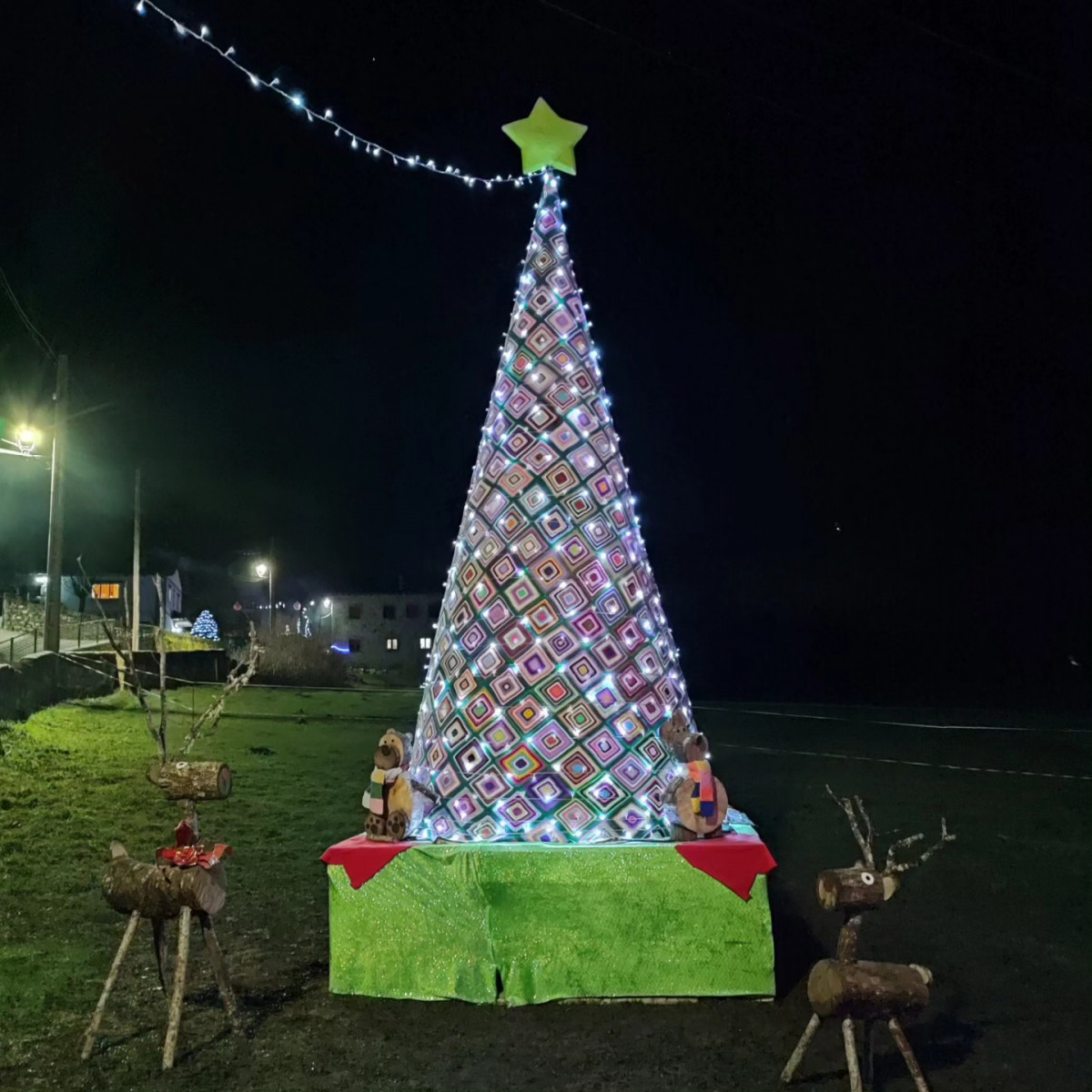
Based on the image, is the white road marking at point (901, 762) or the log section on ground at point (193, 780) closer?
the log section on ground at point (193, 780)

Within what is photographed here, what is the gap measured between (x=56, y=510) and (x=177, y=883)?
15463mm

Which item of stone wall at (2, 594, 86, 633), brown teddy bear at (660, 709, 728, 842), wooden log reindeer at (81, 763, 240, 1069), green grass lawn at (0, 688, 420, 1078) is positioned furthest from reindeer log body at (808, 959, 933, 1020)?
stone wall at (2, 594, 86, 633)

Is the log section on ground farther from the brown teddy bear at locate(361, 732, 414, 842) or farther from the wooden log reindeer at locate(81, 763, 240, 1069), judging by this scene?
the brown teddy bear at locate(361, 732, 414, 842)

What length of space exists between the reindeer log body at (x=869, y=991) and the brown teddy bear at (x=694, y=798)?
1.34 m

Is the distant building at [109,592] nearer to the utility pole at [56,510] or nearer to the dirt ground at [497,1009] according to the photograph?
the utility pole at [56,510]

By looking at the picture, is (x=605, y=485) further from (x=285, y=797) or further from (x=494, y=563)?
(x=285, y=797)

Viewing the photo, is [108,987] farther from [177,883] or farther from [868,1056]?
[868,1056]

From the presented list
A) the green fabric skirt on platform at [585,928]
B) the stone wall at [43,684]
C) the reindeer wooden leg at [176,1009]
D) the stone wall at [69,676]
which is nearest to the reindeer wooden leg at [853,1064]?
the green fabric skirt on platform at [585,928]

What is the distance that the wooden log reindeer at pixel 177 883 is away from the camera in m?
4.16

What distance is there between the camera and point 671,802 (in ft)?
16.5

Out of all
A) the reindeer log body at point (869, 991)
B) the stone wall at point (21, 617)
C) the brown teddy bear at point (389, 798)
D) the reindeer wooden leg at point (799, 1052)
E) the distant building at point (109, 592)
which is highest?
the distant building at point (109, 592)

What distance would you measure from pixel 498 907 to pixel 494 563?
1.81 metres

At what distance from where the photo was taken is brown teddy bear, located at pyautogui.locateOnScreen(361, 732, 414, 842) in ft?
16.6

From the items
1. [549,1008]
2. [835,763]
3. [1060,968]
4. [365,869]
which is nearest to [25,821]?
[365,869]
